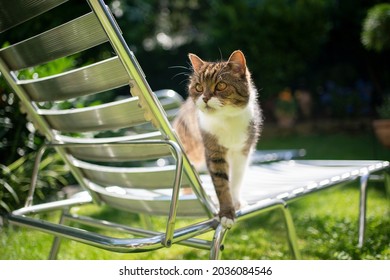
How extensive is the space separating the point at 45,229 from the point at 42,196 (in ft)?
4.91

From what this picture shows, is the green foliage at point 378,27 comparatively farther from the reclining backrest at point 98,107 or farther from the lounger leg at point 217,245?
the lounger leg at point 217,245

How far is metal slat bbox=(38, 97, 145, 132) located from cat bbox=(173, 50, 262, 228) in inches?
10.5

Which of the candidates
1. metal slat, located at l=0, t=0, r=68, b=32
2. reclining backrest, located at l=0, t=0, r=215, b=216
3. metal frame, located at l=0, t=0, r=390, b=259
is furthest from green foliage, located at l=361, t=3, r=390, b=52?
metal slat, located at l=0, t=0, r=68, b=32

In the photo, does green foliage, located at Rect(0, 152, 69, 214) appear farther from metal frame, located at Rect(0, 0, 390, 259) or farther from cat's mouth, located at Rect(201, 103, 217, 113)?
cat's mouth, located at Rect(201, 103, 217, 113)

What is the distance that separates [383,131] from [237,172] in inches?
68.5

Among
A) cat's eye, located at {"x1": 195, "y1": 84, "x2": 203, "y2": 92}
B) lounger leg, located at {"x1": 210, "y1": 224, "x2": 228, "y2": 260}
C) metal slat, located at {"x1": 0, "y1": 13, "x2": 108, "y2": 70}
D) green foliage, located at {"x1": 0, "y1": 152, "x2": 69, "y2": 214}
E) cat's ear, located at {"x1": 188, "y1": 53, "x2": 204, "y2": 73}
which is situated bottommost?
lounger leg, located at {"x1": 210, "y1": 224, "x2": 228, "y2": 260}

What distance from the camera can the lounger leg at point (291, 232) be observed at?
1.38m

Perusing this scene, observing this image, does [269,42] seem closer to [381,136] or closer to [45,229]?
[381,136]

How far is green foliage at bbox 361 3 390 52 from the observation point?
3.04 metres

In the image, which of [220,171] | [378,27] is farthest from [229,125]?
[378,27]

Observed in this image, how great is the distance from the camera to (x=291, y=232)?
142 cm

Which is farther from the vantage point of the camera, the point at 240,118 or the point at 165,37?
the point at 165,37

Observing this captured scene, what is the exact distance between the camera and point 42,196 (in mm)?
2607

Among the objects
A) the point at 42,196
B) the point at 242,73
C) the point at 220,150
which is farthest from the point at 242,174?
the point at 42,196
